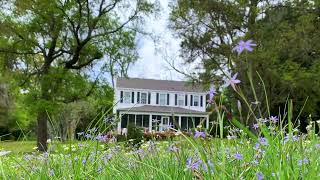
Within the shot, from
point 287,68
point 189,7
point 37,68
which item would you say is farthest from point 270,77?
point 37,68

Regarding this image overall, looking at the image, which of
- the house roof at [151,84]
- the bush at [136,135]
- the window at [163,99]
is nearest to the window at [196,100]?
the house roof at [151,84]

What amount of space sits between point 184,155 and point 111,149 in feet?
2.97

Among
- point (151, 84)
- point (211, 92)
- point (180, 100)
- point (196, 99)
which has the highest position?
point (211, 92)

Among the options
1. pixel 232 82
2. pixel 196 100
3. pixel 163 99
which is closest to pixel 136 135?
pixel 232 82

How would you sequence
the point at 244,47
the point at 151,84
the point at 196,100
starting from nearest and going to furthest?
1. the point at 244,47
2. the point at 196,100
3. the point at 151,84

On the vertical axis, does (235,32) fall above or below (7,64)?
above

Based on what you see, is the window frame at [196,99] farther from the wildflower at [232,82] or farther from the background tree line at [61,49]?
the wildflower at [232,82]

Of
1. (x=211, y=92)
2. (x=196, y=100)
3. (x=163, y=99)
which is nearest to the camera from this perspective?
(x=211, y=92)

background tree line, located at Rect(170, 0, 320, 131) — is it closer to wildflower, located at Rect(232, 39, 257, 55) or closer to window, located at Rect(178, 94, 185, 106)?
window, located at Rect(178, 94, 185, 106)

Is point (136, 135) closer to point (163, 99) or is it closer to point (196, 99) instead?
point (163, 99)

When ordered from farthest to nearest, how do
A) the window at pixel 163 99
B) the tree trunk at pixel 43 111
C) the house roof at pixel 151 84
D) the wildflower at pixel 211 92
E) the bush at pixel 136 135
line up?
the window at pixel 163 99, the house roof at pixel 151 84, the tree trunk at pixel 43 111, the bush at pixel 136 135, the wildflower at pixel 211 92

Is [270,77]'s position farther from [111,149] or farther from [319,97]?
[111,149]

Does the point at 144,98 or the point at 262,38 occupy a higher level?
the point at 262,38

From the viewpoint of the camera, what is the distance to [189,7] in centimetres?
2595
